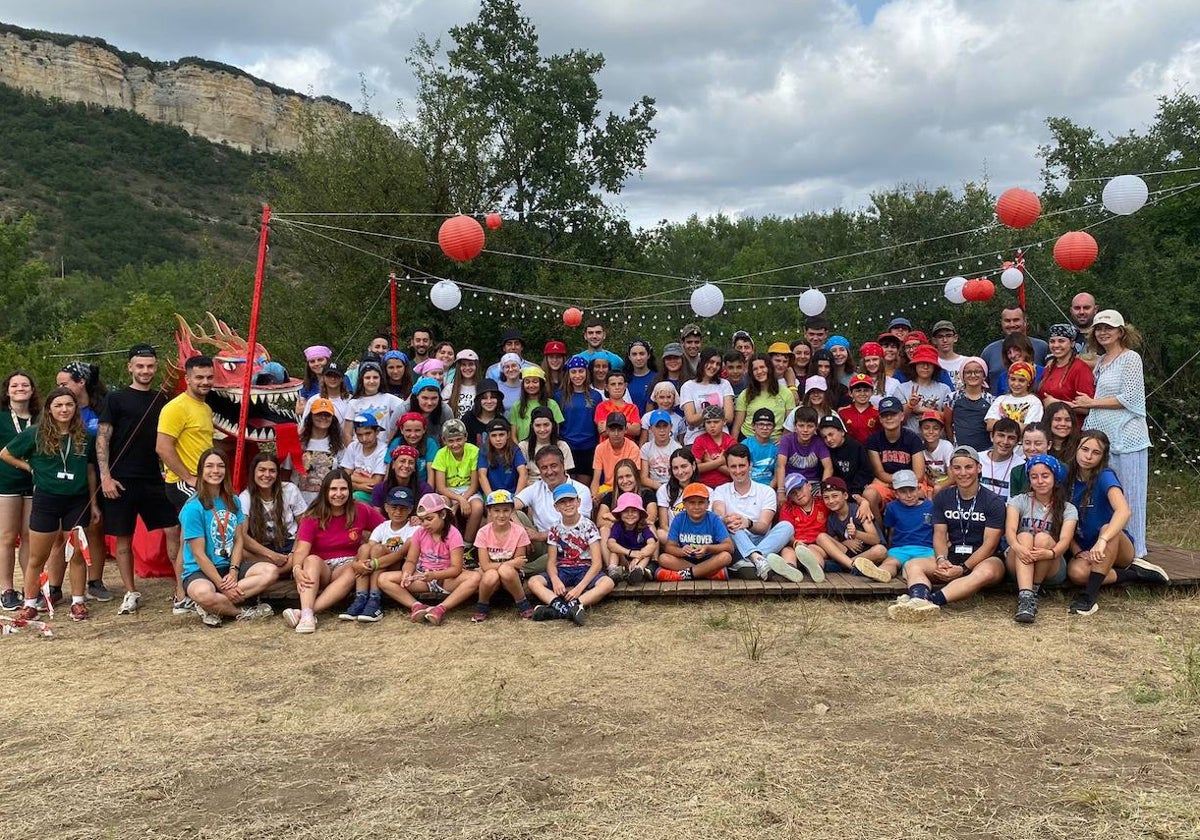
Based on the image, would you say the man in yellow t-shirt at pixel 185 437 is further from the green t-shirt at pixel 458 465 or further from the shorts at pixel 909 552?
the shorts at pixel 909 552

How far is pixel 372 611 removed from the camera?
5285mm

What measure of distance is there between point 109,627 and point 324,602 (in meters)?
1.36

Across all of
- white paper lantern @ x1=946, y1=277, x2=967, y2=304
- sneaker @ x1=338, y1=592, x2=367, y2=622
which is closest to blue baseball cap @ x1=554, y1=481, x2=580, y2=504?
sneaker @ x1=338, y1=592, x2=367, y2=622

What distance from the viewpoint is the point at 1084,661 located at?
4.31 metres

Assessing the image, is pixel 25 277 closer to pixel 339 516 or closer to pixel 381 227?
pixel 381 227

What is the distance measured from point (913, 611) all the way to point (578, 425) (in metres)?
2.72

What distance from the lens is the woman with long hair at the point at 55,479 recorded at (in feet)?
17.8

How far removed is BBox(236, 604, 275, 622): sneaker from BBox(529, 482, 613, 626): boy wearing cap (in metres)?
1.66

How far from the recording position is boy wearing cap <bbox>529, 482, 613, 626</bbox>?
5.29m

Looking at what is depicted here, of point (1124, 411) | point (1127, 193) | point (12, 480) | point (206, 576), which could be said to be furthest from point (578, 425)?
point (1127, 193)

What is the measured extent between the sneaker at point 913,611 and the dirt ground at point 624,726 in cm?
9

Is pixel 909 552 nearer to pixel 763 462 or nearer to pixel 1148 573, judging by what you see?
pixel 763 462

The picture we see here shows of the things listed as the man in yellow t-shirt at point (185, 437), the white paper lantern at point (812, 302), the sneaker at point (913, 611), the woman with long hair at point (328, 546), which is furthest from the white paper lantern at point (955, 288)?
the man in yellow t-shirt at point (185, 437)

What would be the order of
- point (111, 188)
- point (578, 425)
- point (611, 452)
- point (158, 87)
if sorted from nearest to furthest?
1. point (611, 452)
2. point (578, 425)
3. point (111, 188)
4. point (158, 87)
